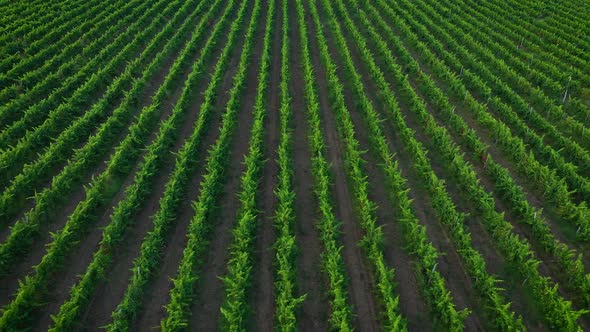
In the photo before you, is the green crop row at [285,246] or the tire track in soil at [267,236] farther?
the tire track in soil at [267,236]

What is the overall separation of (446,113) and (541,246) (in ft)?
31.9

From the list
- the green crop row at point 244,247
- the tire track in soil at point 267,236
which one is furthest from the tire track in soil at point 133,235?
the tire track in soil at point 267,236

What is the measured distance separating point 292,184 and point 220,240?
13.8ft

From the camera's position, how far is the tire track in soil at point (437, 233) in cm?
1406

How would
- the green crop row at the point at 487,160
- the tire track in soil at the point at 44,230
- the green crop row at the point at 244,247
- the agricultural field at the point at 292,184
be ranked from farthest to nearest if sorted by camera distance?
the green crop row at the point at 487,160
the tire track in soil at the point at 44,230
the agricultural field at the point at 292,184
the green crop row at the point at 244,247

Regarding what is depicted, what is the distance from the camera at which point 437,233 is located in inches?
651

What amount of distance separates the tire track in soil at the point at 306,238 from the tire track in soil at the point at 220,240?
2.49 m

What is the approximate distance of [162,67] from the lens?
95.5ft

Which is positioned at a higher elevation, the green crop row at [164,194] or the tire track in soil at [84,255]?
the green crop row at [164,194]

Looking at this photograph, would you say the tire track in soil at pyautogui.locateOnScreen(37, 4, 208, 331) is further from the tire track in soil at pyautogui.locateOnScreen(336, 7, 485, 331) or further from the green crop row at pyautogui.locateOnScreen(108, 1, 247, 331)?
the tire track in soil at pyautogui.locateOnScreen(336, 7, 485, 331)

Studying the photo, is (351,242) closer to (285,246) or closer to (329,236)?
(329,236)

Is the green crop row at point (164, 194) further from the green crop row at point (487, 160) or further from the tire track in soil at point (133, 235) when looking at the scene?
the green crop row at point (487, 160)

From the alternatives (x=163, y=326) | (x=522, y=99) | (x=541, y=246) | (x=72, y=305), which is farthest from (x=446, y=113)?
(x=72, y=305)

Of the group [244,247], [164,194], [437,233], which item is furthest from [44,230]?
[437,233]
